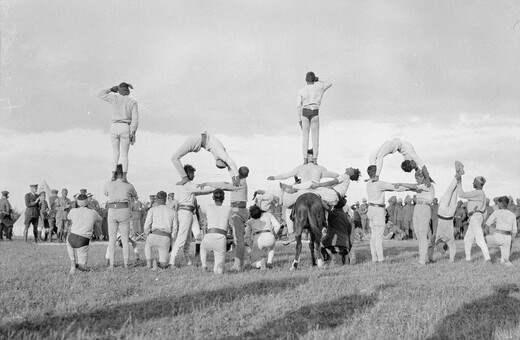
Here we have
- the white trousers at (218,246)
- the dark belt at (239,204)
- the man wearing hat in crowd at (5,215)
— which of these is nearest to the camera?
the white trousers at (218,246)

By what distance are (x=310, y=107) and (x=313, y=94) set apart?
0.39 m

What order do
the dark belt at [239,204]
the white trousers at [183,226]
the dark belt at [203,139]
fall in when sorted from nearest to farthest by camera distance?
the white trousers at [183,226], the dark belt at [239,204], the dark belt at [203,139]

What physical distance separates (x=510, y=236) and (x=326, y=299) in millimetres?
8293

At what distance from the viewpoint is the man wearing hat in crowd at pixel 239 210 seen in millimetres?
12062

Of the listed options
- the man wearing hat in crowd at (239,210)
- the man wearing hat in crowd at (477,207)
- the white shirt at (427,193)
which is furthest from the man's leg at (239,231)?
the man wearing hat in crowd at (477,207)

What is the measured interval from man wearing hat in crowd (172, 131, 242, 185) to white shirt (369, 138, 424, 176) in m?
4.00

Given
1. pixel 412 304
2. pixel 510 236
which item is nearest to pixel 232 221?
pixel 412 304

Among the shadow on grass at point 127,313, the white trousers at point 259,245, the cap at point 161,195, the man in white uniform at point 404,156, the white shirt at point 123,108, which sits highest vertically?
the white shirt at point 123,108

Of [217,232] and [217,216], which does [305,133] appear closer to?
[217,216]

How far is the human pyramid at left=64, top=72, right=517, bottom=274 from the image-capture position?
11977mm

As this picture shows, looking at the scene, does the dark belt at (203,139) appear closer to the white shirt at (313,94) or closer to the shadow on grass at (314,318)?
the white shirt at (313,94)

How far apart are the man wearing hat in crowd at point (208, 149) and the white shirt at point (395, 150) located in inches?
158

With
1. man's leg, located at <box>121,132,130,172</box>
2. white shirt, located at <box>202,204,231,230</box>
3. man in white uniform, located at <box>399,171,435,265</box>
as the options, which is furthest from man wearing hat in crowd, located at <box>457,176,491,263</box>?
man's leg, located at <box>121,132,130,172</box>

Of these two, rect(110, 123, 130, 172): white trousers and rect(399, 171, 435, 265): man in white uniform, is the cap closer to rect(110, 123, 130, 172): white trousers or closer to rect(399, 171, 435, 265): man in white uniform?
rect(110, 123, 130, 172): white trousers
